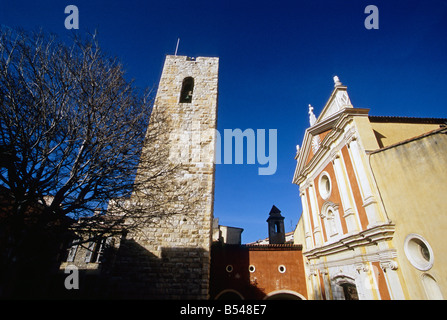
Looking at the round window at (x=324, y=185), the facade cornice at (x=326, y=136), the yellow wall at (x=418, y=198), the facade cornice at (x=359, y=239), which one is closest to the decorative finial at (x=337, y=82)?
the facade cornice at (x=326, y=136)

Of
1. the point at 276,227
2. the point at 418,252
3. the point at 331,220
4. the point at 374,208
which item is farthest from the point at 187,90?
the point at 276,227

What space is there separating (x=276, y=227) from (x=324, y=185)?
8089mm

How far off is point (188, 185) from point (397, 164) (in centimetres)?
732

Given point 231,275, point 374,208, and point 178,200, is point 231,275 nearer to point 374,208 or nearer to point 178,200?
point 178,200

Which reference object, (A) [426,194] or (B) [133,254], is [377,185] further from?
(B) [133,254]

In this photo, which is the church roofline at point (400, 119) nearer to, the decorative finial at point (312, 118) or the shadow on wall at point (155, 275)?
the decorative finial at point (312, 118)

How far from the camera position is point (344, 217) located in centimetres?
952

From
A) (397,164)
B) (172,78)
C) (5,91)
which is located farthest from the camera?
(172,78)

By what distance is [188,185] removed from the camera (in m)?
7.29

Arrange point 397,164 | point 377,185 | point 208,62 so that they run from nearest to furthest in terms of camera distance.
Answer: point 397,164 → point 377,185 → point 208,62

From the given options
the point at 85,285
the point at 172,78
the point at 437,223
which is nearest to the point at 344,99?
the point at 437,223

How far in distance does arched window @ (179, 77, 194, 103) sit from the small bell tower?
14.1 m

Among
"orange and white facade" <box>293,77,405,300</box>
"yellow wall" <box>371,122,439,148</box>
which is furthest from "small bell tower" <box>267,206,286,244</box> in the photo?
"yellow wall" <box>371,122,439,148</box>

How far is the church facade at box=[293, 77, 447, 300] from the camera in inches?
230
